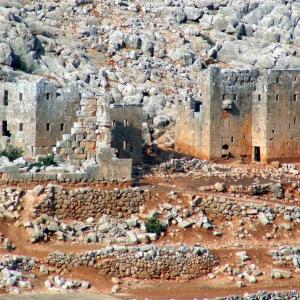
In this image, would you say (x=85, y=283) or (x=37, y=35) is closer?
(x=85, y=283)

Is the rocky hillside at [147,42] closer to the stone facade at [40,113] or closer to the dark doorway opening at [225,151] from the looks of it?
the dark doorway opening at [225,151]

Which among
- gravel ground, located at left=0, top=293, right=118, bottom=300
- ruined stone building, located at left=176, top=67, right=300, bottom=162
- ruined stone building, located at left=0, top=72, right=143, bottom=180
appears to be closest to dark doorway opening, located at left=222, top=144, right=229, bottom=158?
ruined stone building, located at left=176, top=67, right=300, bottom=162

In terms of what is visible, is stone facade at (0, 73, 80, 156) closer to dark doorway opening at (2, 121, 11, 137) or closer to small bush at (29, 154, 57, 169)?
dark doorway opening at (2, 121, 11, 137)

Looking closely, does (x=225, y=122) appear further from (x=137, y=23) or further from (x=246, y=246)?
(x=137, y=23)

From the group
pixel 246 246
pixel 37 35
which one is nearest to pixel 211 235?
pixel 246 246

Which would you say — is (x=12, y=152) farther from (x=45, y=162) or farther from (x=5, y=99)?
(x=45, y=162)

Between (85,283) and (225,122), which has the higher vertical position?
(225,122)

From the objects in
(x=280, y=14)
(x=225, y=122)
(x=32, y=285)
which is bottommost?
(x=32, y=285)

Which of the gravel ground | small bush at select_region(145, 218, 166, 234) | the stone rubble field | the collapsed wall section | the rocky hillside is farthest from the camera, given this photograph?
the rocky hillside
